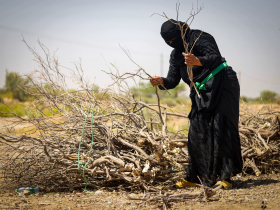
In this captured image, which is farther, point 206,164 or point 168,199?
point 206,164

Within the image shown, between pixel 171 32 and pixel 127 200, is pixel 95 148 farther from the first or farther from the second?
pixel 171 32

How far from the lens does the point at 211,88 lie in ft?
8.08

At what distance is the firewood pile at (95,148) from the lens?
255 cm

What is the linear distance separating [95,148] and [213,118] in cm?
147

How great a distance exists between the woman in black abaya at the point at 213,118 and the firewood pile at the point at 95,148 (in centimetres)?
28

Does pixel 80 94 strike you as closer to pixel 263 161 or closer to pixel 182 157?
pixel 182 157

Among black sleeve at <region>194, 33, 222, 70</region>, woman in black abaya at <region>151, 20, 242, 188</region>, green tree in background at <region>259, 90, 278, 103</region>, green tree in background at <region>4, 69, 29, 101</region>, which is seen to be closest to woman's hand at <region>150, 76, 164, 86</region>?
woman in black abaya at <region>151, 20, 242, 188</region>

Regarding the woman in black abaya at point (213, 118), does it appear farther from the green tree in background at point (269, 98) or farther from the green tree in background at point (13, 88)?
the green tree in background at point (13, 88)

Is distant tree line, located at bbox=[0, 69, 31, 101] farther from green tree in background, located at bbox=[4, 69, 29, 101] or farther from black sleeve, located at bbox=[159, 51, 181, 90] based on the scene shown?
black sleeve, located at bbox=[159, 51, 181, 90]

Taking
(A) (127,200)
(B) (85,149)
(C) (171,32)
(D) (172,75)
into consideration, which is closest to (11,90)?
(B) (85,149)

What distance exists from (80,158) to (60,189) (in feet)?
1.77

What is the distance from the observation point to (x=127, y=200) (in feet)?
7.36

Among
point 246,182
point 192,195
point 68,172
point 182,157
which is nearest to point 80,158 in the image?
point 68,172

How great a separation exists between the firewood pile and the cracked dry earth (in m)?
0.14
